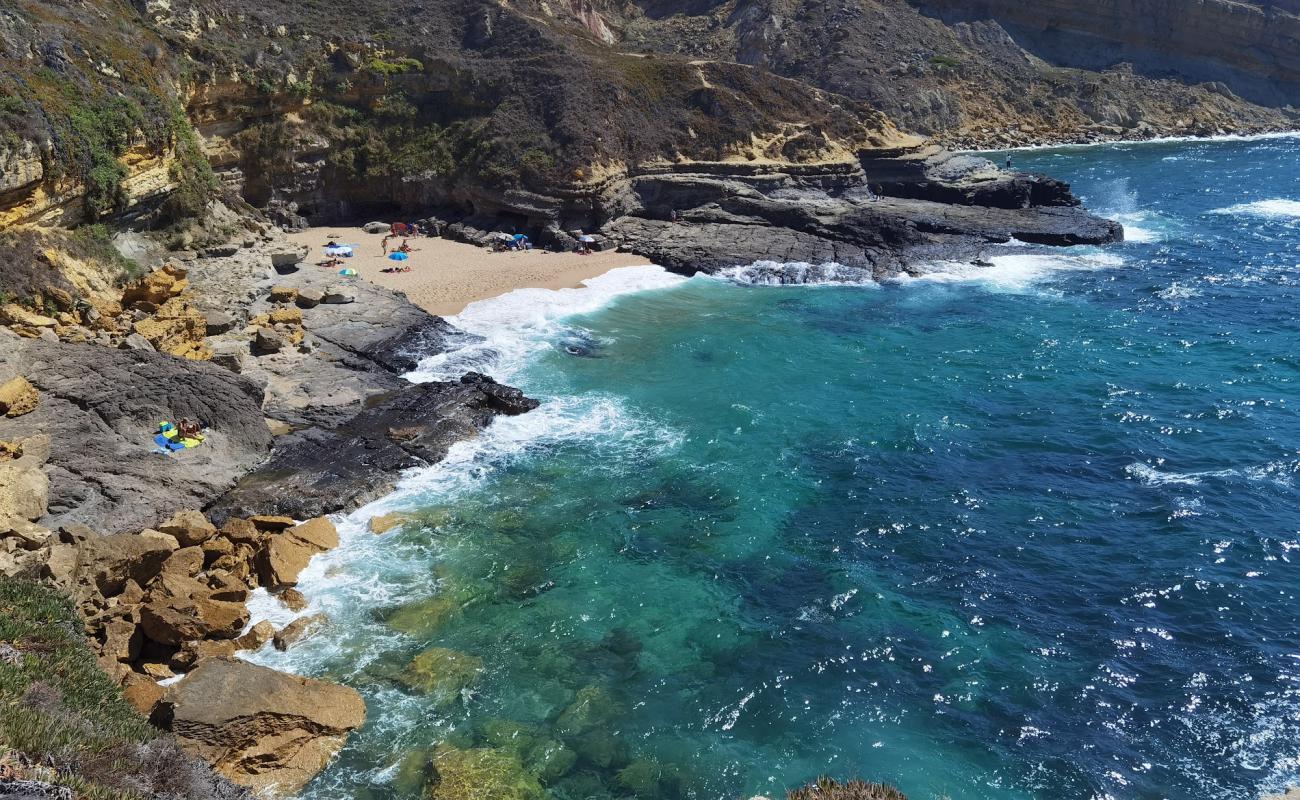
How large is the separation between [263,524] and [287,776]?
310 inches

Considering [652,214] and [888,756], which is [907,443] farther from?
[652,214]

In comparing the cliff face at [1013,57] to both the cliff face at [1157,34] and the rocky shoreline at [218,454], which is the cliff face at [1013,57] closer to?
the cliff face at [1157,34]

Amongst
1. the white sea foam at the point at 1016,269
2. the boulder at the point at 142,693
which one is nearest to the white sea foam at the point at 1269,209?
the white sea foam at the point at 1016,269

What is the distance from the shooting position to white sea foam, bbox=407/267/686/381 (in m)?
30.5

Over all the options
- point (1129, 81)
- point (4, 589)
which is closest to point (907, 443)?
point (4, 589)

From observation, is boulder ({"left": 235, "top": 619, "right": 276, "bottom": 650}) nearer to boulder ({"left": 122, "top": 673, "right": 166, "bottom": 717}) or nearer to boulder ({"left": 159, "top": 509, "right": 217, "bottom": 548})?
boulder ({"left": 122, "top": 673, "right": 166, "bottom": 717})

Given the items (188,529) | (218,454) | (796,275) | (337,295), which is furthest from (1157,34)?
(188,529)

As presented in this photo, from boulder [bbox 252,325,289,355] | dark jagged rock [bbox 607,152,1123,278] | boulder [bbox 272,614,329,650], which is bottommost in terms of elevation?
boulder [bbox 272,614,329,650]

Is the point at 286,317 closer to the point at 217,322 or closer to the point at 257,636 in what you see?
the point at 217,322

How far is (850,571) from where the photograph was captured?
19062 millimetres

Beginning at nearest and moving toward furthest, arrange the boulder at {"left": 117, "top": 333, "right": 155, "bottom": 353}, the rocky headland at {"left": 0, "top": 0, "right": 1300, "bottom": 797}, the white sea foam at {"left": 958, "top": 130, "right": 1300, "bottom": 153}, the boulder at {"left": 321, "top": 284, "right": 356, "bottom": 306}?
the rocky headland at {"left": 0, "top": 0, "right": 1300, "bottom": 797} → the boulder at {"left": 117, "top": 333, "right": 155, "bottom": 353} → the boulder at {"left": 321, "top": 284, "right": 356, "bottom": 306} → the white sea foam at {"left": 958, "top": 130, "right": 1300, "bottom": 153}

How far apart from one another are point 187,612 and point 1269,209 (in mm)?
68724

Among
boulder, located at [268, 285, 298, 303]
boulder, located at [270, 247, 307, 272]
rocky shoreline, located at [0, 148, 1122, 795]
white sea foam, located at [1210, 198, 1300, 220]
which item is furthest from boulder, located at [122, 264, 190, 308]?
white sea foam, located at [1210, 198, 1300, 220]

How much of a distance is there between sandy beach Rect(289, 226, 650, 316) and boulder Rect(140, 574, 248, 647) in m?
20.1
